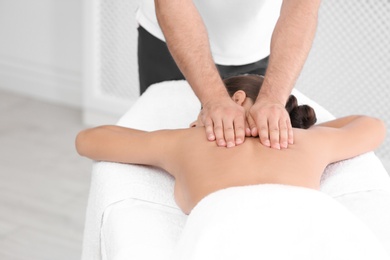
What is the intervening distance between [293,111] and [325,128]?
107 mm

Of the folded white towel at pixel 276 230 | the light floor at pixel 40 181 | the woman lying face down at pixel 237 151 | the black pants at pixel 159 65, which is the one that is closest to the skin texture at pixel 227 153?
the woman lying face down at pixel 237 151

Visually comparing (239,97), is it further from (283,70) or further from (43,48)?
(43,48)

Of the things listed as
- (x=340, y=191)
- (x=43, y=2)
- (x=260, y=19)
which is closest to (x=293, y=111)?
(x=340, y=191)

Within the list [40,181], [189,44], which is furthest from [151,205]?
[40,181]

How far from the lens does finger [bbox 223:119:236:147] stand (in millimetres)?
1715

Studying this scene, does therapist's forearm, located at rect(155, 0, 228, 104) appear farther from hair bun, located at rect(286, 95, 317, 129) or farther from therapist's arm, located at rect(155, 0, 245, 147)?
hair bun, located at rect(286, 95, 317, 129)

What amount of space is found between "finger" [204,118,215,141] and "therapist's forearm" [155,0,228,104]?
0.29 feet

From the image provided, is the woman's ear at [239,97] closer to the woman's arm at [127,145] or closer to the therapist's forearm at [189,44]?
the therapist's forearm at [189,44]

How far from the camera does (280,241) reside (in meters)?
1.40

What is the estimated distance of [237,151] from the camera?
1.69 metres

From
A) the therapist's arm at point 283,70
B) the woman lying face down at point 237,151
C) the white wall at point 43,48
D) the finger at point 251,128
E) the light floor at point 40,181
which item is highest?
the therapist's arm at point 283,70

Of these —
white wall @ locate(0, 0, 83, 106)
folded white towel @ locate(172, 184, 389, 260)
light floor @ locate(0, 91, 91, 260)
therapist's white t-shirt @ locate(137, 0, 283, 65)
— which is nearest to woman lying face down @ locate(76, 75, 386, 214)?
folded white towel @ locate(172, 184, 389, 260)

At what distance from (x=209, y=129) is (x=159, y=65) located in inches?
25.1

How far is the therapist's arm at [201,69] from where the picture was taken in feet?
5.73
